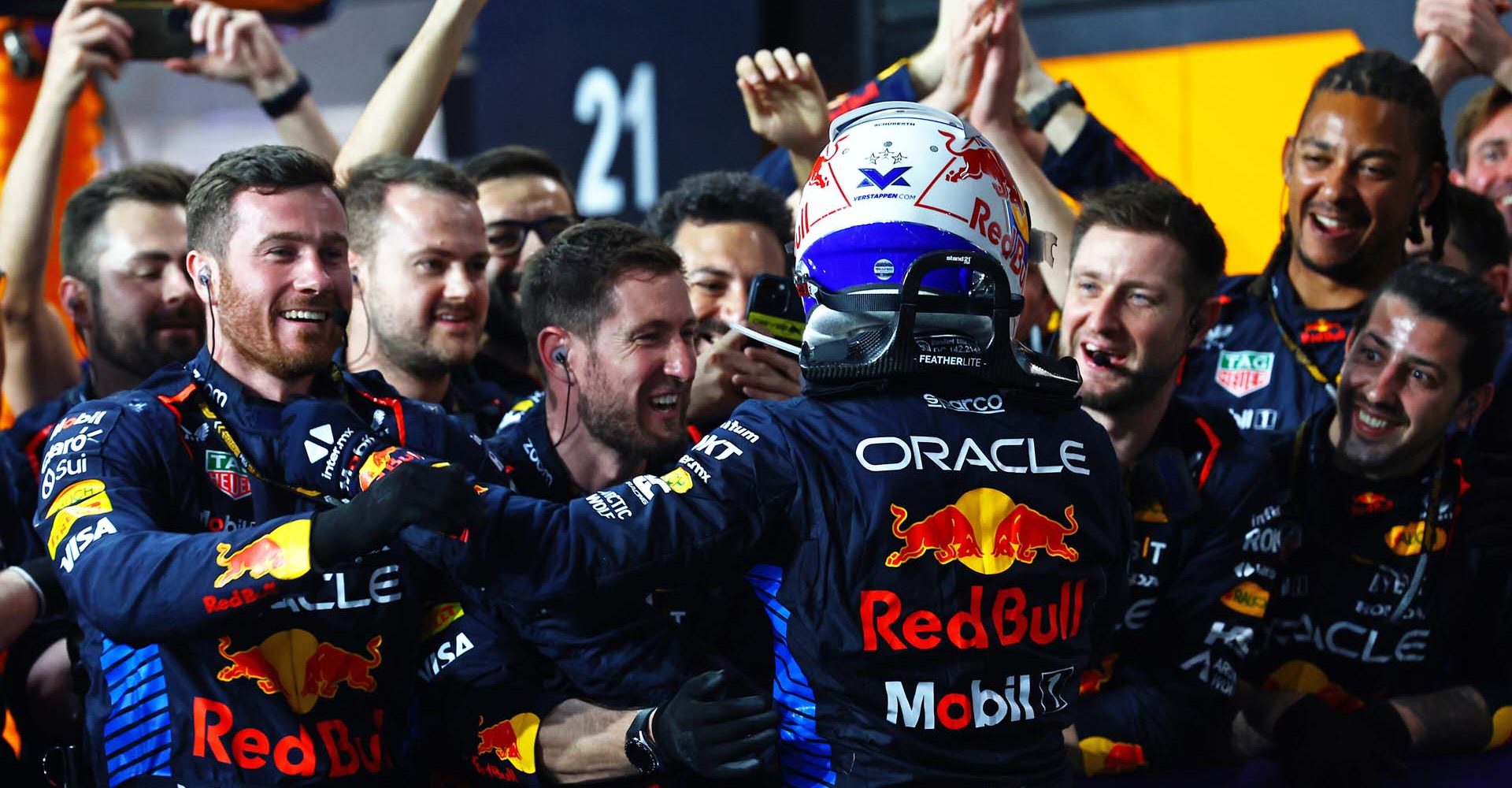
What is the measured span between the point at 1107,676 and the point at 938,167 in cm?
172

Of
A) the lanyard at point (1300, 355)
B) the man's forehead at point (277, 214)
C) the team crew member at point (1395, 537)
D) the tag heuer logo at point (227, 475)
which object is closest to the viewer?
the tag heuer logo at point (227, 475)

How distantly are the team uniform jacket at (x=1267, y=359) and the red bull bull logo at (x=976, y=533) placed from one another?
2221 mm

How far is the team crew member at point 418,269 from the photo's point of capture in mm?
4117

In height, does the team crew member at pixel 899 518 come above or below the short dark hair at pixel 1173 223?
below

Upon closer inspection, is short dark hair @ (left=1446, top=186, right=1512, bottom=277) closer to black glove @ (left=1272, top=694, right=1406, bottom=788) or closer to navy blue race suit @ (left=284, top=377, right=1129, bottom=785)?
black glove @ (left=1272, top=694, right=1406, bottom=788)

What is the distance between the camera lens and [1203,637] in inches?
146

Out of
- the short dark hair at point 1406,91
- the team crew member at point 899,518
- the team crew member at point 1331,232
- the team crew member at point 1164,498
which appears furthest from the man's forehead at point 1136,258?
the team crew member at point 899,518

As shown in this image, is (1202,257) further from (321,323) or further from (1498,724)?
(321,323)

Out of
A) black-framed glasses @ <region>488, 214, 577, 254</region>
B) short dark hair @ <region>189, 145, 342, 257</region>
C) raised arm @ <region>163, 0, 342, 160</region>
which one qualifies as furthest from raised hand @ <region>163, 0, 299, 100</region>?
short dark hair @ <region>189, 145, 342, 257</region>

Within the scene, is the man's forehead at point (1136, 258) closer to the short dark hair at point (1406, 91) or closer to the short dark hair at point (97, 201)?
the short dark hair at point (1406, 91)

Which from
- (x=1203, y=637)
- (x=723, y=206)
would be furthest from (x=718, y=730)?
(x=723, y=206)

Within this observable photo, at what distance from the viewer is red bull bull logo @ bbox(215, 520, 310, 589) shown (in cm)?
242

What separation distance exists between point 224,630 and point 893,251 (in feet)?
4.42

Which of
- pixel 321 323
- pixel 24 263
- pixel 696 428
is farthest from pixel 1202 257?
pixel 24 263
